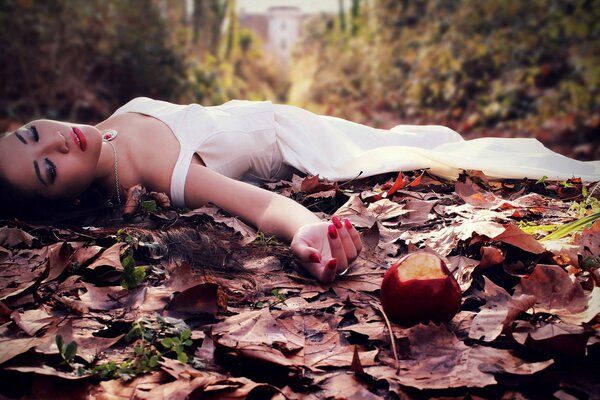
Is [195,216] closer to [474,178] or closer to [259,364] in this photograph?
[259,364]

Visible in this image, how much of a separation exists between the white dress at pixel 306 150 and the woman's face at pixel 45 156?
18.7 inches

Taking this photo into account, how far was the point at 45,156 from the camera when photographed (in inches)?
95.5

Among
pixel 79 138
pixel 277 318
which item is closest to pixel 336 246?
pixel 277 318

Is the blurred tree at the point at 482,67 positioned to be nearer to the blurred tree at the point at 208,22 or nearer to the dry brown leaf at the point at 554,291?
the blurred tree at the point at 208,22

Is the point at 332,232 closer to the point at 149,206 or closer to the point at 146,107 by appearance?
the point at 149,206

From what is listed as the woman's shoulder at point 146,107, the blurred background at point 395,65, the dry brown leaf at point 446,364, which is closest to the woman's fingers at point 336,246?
the dry brown leaf at point 446,364

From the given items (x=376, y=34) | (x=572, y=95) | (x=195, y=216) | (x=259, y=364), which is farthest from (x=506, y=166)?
(x=376, y=34)

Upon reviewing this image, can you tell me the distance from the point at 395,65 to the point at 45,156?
953 cm

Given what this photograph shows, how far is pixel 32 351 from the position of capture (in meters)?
1.23

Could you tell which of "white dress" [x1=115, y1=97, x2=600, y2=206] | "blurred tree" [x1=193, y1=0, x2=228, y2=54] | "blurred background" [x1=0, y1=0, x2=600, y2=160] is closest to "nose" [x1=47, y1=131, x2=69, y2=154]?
"white dress" [x1=115, y1=97, x2=600, y2=206]

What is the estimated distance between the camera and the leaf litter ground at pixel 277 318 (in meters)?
1.16

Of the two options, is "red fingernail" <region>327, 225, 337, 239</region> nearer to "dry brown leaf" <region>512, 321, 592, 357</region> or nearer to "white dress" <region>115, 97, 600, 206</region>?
"dry brown leaf" <region>512, 321, 592, 357</region>

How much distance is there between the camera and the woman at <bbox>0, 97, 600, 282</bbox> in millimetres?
2229

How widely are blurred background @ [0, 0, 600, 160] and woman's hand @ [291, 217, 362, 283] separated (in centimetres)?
502
